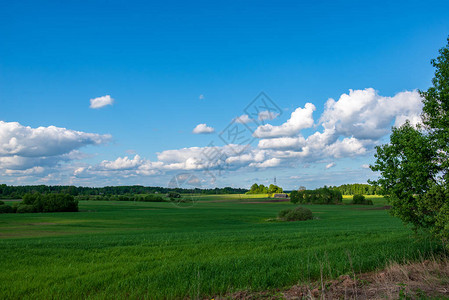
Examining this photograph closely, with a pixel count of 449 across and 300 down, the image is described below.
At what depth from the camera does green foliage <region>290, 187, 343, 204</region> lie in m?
124

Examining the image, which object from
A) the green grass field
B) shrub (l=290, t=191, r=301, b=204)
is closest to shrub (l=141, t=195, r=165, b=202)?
shrub (l=290, t=191, r=301, b=204)

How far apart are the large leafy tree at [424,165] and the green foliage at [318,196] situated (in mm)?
114914

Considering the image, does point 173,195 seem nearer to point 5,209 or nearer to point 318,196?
point 318,196

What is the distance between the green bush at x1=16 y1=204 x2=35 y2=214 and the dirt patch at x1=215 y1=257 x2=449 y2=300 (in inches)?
2956

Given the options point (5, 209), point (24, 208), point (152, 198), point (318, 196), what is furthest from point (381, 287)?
point (152, 198)

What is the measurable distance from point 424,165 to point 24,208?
77842 mm

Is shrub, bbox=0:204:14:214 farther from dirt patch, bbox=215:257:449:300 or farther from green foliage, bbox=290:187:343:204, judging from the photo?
green foliage, bbox=290:187:343:204

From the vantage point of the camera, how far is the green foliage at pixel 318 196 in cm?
12388

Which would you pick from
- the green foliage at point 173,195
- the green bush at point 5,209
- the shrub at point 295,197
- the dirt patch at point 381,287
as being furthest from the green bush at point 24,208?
the shrub at point 295,197

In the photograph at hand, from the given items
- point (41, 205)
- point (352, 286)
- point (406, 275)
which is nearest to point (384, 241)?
point (406, 275)

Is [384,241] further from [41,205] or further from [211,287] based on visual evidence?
[41,205]

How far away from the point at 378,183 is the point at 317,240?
728cm

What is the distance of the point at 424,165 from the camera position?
1307cm

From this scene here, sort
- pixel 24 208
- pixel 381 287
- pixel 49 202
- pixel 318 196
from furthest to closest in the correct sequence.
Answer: pixel 318 196, pixel 49 202, pixel 24 208, pixel 381 287
